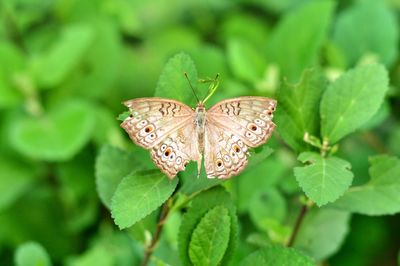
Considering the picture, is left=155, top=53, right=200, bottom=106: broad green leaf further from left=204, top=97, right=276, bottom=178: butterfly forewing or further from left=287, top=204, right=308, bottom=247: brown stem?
left=287, top=204, right=308, bottom=247: brown stem

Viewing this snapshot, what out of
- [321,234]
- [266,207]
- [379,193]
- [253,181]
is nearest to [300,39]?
[253,181]

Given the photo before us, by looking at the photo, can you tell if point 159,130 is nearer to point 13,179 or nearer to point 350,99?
point 350,99

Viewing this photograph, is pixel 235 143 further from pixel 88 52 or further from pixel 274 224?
pixel 88 52

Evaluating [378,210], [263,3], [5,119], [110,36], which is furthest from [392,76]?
[5,119]

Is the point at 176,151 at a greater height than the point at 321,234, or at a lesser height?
greater

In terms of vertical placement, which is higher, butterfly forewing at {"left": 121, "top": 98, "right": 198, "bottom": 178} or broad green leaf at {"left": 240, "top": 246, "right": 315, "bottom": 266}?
butterfly forewing at {"left": 121, "top": 98, "right": 198, "bottom": 178}

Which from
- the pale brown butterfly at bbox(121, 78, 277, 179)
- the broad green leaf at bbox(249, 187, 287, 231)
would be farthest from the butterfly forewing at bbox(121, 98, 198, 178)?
the broad green leaf at bbox(249, 187, 287, 231)
